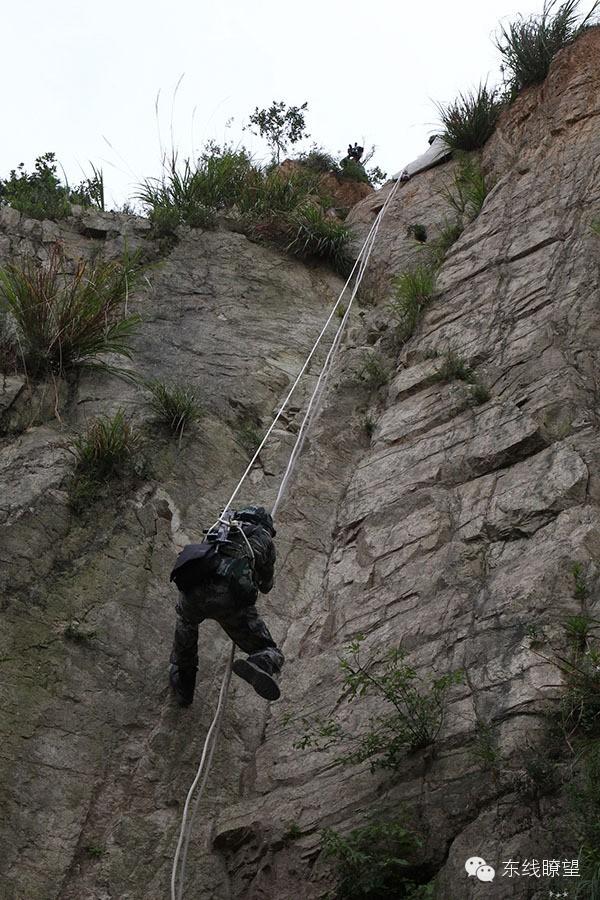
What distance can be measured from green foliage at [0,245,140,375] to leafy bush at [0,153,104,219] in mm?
2320

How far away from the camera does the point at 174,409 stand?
30.3 ft

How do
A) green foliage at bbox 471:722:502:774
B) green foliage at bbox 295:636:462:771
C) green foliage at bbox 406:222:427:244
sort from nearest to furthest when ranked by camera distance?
green foliage at bbox 471:722:502:774 < green foliage at bbox 295:636:462:771 < green foliage at bbox 406:222:427:244

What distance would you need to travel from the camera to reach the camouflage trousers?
6582 millimetres

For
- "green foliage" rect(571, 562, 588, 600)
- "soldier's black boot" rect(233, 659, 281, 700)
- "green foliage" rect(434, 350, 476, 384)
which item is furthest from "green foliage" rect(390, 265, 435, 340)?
"soldier's black boot" rect(233, 659, 281, 700)

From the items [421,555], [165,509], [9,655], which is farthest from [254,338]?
[9,655]

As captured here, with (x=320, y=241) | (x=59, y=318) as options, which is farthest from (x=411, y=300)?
(x=59, y=318)

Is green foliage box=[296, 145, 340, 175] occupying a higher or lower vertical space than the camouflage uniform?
higher

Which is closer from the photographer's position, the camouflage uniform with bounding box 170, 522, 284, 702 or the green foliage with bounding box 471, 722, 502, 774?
the green foliage with bounding box 471, 722, 502, 774

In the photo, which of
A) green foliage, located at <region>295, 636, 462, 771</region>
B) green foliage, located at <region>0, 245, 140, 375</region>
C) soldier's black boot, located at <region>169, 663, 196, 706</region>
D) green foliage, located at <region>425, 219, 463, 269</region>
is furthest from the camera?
green foliage, located at <region>425, 219, 463, 269</region>

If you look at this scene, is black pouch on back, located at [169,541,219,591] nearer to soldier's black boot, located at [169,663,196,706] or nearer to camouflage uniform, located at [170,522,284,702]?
camouflage uniform, located at [170,522,284,702]

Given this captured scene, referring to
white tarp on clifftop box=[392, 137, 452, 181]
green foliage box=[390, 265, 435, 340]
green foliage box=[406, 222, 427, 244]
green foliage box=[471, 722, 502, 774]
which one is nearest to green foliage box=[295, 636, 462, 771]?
green foliage box=[471, 722, 502, 774]

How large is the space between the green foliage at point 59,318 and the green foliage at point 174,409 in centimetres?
91

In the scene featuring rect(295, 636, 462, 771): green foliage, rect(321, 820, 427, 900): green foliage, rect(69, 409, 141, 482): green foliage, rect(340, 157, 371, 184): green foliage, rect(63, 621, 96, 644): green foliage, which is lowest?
rect(321, 820, 427, 900): green foliage

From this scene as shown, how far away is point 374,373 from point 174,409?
6.41ft
